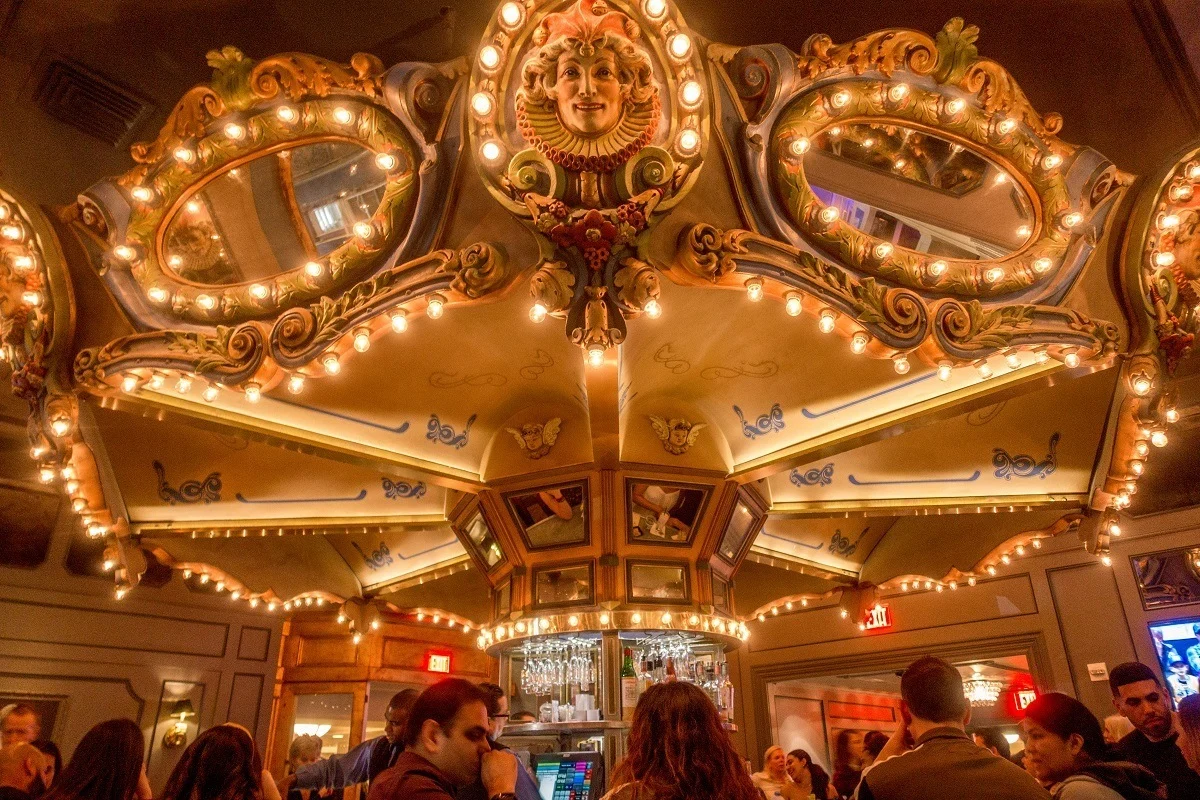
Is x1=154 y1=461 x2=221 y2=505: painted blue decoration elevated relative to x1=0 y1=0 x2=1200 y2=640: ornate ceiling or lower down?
lower down

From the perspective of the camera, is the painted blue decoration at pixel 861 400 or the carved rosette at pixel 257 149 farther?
the painted blue decoration at pixel 861 400

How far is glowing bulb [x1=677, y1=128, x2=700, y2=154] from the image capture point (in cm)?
331

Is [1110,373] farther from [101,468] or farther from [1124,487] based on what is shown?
[101,468]

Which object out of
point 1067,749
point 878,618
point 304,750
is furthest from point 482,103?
point 878,618

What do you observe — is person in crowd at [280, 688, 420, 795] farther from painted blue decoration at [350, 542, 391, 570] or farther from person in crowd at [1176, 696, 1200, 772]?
painted blue decoration at [350, 542, 391, 570]

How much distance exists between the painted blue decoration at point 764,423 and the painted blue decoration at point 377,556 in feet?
14.0

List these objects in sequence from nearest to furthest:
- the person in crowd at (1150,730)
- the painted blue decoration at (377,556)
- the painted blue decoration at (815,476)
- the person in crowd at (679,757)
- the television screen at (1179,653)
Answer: the person in crowd at (679,757), the person in crowd at (1150,730), the television screen at (1179,653), the painted blue decoration at (815,476), the painted blue decoration at (377,556)

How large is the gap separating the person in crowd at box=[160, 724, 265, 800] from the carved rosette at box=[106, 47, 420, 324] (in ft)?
7.48

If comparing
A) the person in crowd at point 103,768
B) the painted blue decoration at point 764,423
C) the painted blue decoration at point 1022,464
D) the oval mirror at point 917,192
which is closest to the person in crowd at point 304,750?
the person in crowd at point 103,768

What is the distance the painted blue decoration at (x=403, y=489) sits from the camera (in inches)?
261

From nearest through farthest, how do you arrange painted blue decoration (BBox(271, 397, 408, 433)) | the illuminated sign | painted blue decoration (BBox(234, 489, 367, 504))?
painted blue decoration (BBox(271, 397, 408, 433)), painted blue decoration (BBox(234, 489, 367, 504)), the illuminated sign

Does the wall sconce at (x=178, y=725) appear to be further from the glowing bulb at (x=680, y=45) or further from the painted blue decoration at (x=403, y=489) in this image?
the glowing bulb at (x=680, y=45)

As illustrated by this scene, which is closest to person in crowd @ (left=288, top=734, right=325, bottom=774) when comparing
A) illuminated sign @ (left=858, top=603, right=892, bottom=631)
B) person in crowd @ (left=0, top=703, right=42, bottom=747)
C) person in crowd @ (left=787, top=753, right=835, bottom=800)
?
person in crowd @ (left=0, top=703, right=42, bottom=747)

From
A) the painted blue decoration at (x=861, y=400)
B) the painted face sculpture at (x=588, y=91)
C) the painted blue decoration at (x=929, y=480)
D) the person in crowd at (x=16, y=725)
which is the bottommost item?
the person in crowd at (x=16, y=725)
